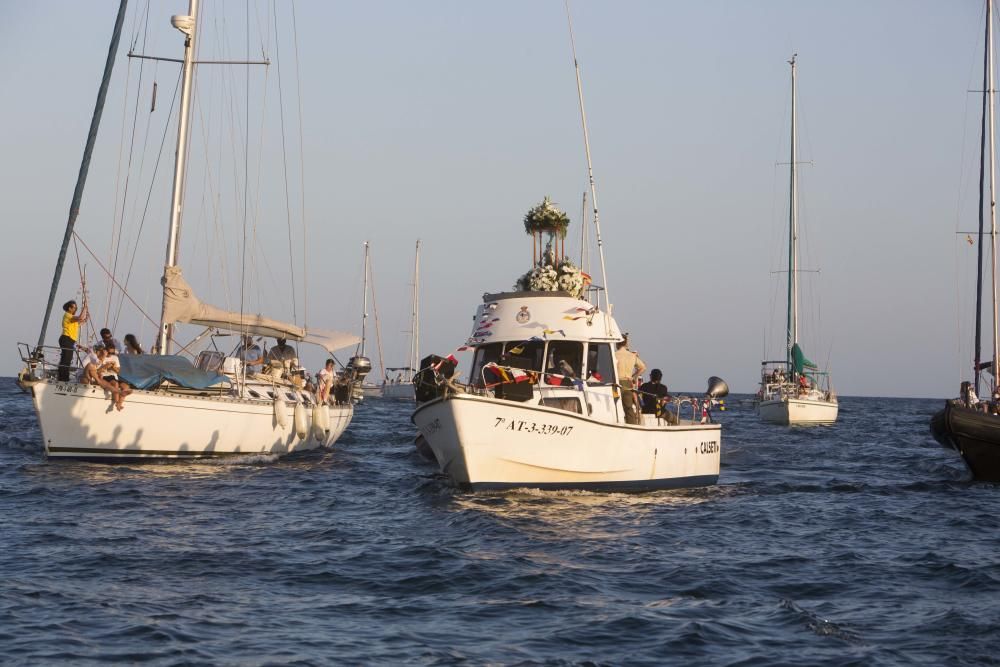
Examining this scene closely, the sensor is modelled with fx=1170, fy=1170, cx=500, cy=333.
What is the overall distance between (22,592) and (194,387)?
13.9m

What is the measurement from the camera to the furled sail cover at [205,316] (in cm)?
2891

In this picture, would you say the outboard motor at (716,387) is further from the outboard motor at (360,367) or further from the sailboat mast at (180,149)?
the outboard motor at (360,367)

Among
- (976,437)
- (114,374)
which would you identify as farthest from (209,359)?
(976,437)

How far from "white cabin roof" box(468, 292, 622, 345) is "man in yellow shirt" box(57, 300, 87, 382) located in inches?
320

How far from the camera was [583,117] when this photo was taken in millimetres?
22125

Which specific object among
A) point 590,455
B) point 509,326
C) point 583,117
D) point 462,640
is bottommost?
point 462,640

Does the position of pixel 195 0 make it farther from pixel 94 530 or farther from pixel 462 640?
pixel 462 640

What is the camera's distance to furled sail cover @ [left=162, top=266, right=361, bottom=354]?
28906mm

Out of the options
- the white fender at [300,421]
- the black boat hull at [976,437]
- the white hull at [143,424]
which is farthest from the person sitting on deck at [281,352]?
the black boat hull at [976,437]

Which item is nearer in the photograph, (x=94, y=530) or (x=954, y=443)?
(x=94, y=530)

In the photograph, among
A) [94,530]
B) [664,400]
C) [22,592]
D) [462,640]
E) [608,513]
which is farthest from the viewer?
[664,400]

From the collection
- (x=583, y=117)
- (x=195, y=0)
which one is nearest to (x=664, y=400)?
(x=583, y=117)

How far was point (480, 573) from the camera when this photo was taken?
1258 centimetres

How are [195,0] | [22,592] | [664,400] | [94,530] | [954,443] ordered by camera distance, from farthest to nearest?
[195,0]
[954,443]
[664,400]
[94,530]
[22,592]
